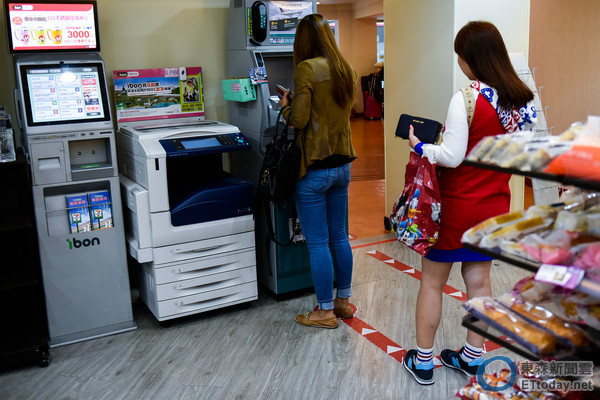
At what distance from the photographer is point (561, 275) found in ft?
4.18

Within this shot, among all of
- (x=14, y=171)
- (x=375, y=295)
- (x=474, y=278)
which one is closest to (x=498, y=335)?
(x=474, y=278)

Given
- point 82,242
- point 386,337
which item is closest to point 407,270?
point 386,337

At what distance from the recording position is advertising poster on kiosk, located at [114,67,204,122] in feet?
12.2

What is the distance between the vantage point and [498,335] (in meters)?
1.51

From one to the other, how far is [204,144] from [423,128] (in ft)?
4.50

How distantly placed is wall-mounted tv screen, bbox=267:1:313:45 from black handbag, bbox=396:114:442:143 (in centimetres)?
147

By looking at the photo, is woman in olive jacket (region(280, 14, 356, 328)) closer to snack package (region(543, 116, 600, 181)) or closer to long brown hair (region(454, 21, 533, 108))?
long brown hair (region(454, 21, 533, 108))

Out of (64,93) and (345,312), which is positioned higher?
(64,93)

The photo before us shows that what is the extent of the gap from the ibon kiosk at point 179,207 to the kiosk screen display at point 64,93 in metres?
0.30

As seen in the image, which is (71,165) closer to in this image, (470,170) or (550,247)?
(470,170)

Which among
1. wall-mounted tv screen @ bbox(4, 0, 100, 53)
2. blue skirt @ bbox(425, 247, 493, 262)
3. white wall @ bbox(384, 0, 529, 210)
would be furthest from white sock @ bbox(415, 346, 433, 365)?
wall-mounted tv screen @ bbox(4, 0, 100, 53)

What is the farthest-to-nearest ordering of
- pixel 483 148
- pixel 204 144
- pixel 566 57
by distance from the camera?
pixel 566 57 < pixel 204 144 < pixel 483 148

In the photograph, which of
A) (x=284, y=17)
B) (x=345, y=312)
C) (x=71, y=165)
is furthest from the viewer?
(x=284, y=17)

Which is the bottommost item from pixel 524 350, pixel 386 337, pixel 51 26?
pixel 386 337
